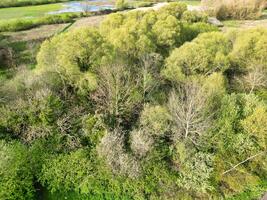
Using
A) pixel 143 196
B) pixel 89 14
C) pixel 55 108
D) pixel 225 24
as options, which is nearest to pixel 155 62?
pixel 55 108

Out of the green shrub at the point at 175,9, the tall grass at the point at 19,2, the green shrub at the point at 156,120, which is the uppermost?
the green shrub at the point at 175,9

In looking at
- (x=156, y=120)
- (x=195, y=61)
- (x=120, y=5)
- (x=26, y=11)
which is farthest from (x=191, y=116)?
(x=120, y=5)

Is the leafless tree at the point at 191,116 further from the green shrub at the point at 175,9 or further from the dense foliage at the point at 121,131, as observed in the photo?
the green shrub at the point at 175,9

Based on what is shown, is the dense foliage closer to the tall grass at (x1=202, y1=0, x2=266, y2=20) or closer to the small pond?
the tall grass at (x1=202, y1=0, x2=266, y2=20)

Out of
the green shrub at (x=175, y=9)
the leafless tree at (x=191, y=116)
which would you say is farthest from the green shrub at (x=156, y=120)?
the green shrub at (x=175, y=9)

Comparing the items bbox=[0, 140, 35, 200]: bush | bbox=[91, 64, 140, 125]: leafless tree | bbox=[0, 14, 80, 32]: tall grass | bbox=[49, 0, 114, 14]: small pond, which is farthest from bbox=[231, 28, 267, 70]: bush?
bbox=[49, 0, 114, 14]: small pond
